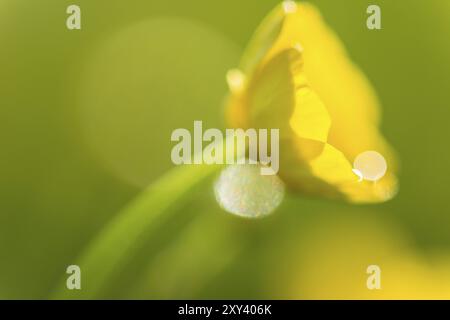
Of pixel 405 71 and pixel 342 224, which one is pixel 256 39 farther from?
pixel 405 71

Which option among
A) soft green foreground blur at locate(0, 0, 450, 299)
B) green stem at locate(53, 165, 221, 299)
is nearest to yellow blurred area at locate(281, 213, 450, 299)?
soft green foreground blur at locate(0, 0, 450, 299)

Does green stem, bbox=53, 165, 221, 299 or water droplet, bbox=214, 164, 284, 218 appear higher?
water droplet, bbox=214, 164, 284, 218

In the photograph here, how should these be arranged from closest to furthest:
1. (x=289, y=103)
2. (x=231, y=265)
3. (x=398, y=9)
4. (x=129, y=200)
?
(x=289, y=103) < (x=231, y=265) < (x=129, y=200) < (x=398, y=9)
